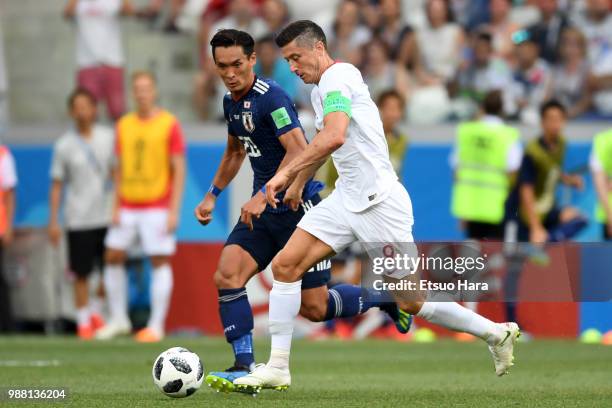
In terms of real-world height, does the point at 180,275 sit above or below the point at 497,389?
above

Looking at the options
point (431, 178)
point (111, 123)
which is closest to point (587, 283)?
point (431, 178)

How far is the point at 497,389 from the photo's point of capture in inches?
338

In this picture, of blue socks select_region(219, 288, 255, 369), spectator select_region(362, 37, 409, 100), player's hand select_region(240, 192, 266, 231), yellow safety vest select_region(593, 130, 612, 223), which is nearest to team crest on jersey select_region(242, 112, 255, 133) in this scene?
player's hand select_region(240, 192, 266, 231)

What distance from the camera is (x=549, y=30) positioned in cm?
1516

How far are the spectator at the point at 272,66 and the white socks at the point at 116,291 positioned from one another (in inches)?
104

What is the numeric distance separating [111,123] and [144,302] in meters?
2.05

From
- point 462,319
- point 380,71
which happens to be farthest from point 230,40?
point 380,71

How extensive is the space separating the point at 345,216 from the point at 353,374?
2305 mm

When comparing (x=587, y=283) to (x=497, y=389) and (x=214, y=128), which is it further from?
(x=214, y=128)

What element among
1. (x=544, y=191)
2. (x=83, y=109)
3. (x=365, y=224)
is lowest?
(x=365, y=224)

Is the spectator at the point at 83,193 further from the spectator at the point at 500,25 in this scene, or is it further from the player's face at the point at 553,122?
the player's face at the point at 553,122

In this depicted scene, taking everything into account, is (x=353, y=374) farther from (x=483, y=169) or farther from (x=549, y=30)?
(x=549, y=30)

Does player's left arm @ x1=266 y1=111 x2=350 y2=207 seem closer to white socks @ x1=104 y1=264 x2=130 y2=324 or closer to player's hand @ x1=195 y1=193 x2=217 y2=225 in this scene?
player's hand @ x1=195 y1=193 x2=217 y2=225

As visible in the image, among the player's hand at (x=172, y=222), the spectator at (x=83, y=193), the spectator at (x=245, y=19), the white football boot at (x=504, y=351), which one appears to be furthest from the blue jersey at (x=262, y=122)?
the spectator at (x=245, y=19)
